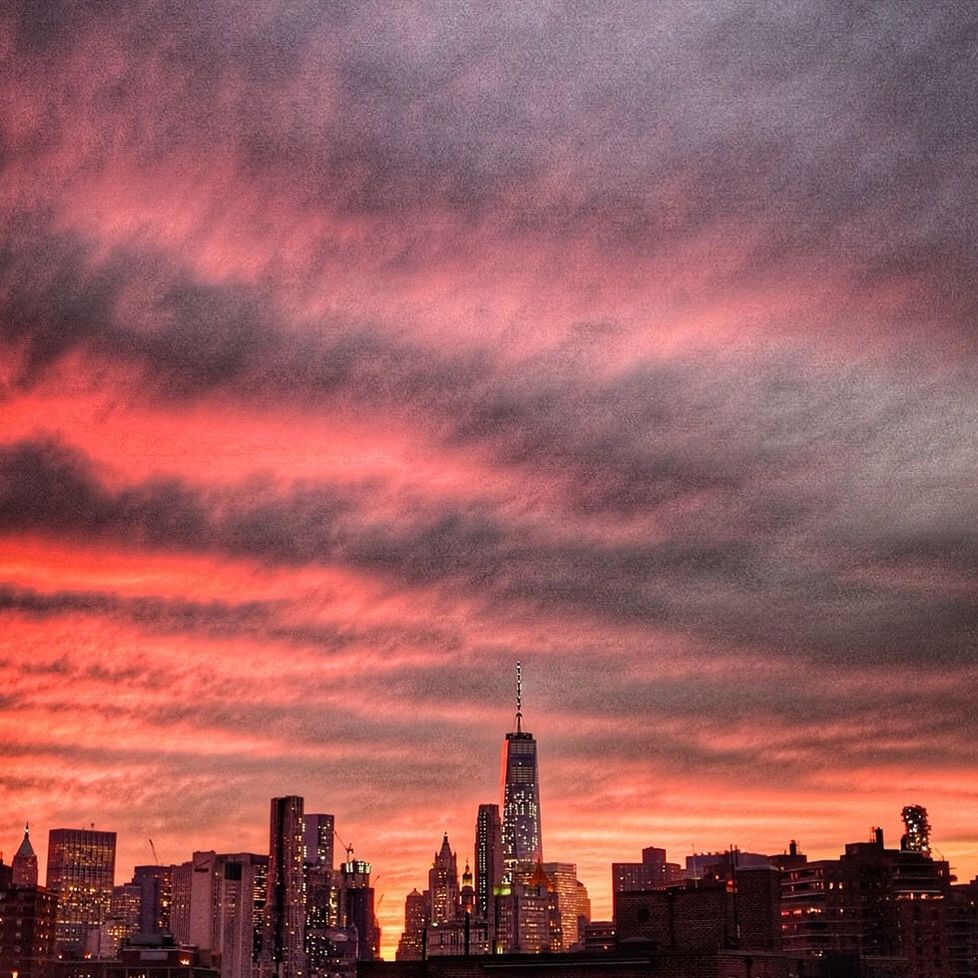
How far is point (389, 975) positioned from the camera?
603 ft

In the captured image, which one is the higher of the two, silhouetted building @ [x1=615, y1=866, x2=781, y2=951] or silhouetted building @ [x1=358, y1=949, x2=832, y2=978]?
silhouetted building @ [x1=615, y1=866, x2=781, y2=951]

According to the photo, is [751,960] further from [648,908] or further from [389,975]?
[389,975]

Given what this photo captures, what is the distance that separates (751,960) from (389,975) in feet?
130

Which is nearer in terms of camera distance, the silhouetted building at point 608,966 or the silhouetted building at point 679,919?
the silhouetted building at point 608,966

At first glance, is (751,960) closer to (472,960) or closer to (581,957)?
(581,957)

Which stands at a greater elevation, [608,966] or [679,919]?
[679,919]

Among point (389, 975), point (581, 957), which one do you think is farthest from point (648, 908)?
point (389, 975)

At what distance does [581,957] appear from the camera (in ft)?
590

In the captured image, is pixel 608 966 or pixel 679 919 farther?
pixel 679 919

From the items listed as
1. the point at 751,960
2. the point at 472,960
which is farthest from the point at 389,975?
the point at 751,960

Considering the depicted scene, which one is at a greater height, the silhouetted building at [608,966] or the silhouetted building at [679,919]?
the silhouetted building at [679,919]

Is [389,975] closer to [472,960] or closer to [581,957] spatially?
[472,960]

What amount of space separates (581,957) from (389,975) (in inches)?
844

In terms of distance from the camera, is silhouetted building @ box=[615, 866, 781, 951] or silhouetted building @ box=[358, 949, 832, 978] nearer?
silhouetted building @ box=[358, 949, 832, 978]
